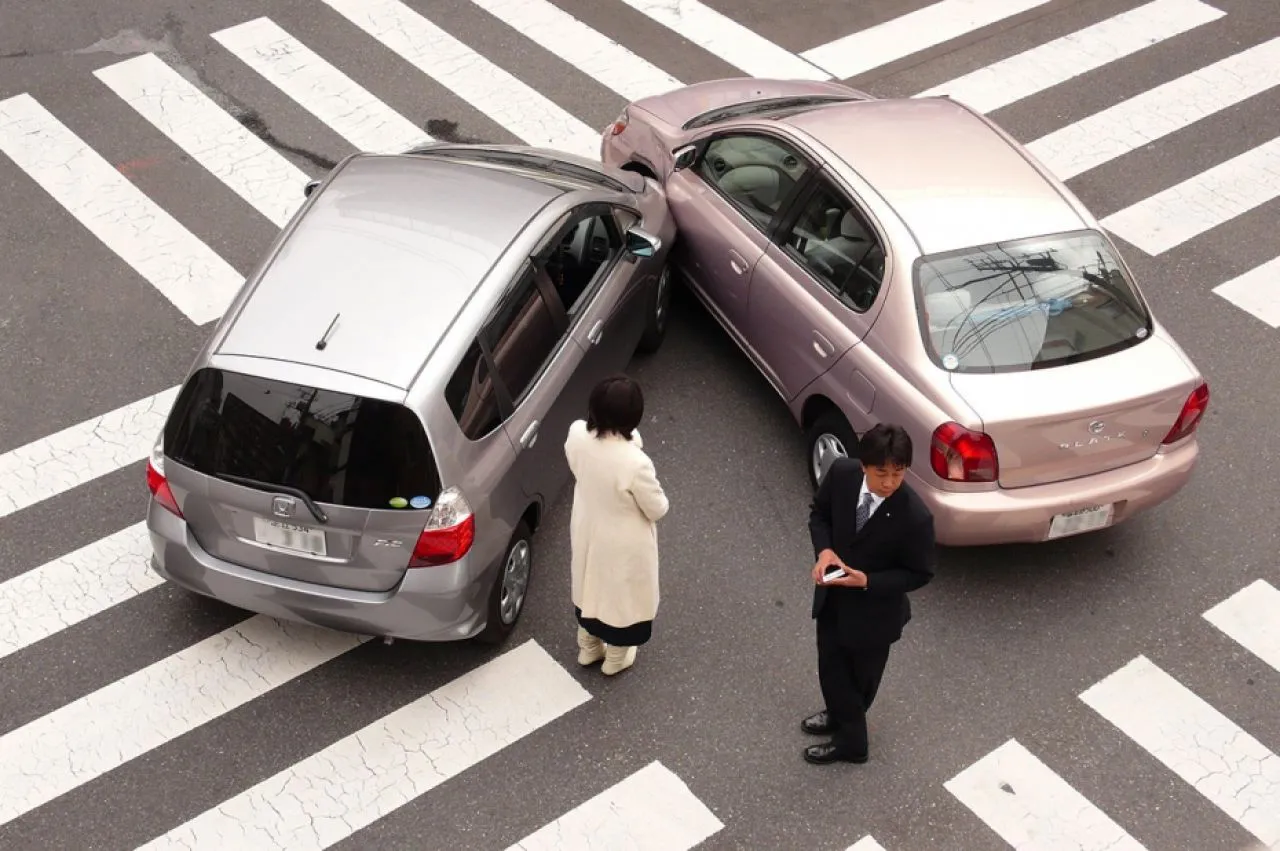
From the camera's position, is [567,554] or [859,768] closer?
[859,768]

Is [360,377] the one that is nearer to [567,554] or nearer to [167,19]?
[567,554]

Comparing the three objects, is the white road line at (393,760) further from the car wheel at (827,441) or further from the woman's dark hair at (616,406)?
the car wheel at (827,441)

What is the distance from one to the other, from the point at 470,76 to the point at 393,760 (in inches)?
258

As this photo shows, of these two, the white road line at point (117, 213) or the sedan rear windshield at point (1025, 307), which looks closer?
the sedan rear windshield at point (1025, 307)

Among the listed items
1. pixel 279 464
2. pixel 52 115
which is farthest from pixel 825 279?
pixel 52 115

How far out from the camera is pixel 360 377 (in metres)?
6.09

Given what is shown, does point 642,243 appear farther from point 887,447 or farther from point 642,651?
point 887,447

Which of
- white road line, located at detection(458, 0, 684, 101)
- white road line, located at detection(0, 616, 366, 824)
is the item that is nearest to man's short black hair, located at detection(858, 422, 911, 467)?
white road line, located at detection(0, 616, 366, 824)

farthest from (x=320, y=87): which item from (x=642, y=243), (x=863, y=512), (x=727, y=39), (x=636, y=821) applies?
(x=863, y=512)

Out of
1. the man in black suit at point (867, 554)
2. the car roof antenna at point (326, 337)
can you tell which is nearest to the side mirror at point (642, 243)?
the car roof antenna at point (326, 337)

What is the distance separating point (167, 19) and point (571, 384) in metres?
6.51

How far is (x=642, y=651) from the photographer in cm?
693

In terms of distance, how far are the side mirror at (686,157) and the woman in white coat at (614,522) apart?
2.98 m

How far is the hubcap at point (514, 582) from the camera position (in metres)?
6.77
